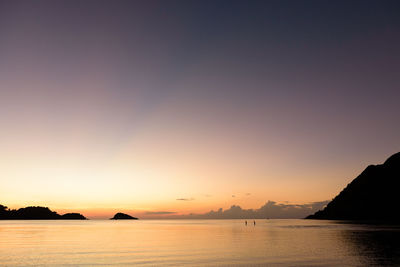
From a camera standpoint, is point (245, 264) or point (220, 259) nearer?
point (245, 264)

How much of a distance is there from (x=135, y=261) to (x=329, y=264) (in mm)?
27409

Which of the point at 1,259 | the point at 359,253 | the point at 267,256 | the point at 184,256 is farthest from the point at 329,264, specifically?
the point at 1,259

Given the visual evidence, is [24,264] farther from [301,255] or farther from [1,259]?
[301,255]

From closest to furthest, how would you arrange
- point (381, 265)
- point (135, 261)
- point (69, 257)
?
1. point (381, 265)
2. point (135, 261)
3. point (69, 257)

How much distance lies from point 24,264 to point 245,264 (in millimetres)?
30462

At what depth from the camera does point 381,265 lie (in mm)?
40406

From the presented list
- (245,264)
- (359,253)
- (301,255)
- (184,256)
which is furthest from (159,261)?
(359,253)

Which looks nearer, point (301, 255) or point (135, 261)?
point (135, 261)

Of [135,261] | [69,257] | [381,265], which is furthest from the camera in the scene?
[69,257]

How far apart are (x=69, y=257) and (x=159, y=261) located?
1534cm

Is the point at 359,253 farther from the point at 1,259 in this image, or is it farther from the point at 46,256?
the point at 1,259

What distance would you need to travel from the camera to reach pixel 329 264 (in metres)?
42.2

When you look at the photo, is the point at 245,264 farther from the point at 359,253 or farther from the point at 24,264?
the point at 24,264

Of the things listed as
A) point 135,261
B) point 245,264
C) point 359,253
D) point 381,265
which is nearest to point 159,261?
point 135,261
